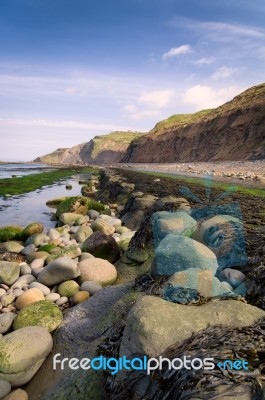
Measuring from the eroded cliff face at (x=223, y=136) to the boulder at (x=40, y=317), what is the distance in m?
A: 34.1

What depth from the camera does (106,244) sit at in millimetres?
6309

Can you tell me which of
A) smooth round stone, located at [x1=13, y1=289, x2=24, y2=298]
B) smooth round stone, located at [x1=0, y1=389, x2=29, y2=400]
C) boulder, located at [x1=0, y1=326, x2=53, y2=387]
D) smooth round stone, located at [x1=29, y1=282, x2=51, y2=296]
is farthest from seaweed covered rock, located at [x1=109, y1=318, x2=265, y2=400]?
smooth round stone, located at [x1=13, y1=289, x2=24, y2=298]

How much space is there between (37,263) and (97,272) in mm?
1480

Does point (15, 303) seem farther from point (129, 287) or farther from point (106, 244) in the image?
point (106, 244)

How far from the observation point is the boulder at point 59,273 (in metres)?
4.96

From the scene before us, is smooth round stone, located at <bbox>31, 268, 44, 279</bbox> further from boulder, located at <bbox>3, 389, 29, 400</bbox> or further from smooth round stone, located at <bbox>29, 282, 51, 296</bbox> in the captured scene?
boulder, located at <bbox>3, 389, 29, 400</bbox>

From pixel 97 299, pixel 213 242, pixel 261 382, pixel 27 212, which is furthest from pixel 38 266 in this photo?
pixel 27 212

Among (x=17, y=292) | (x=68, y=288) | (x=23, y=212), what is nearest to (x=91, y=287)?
(x=68, y=288)

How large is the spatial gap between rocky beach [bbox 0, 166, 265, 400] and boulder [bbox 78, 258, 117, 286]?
0.02 m

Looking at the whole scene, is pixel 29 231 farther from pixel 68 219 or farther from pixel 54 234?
pixel 68 219

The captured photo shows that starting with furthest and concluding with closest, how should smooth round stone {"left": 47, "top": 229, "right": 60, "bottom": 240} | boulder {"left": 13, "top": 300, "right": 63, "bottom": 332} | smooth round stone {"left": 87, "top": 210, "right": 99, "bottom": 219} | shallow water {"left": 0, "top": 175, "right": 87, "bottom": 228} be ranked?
shallow water {"left": 0, "top": 175, "right": 87, "bottom": 228} → smooth round stone {"left": 87, "top": 210, "right": 99, "bottom": 219} → smooth round stone {"left": 47, "top": 229, "right": 60, "bottom": 240} → boulder {"left": 13, "top": 300, "right": 63, "bottom": 332}

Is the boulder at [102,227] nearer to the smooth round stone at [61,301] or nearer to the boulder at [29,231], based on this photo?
the boulder at [29,231]

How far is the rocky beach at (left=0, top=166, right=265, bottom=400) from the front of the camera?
2111 millimetres

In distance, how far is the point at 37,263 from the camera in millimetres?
5922
